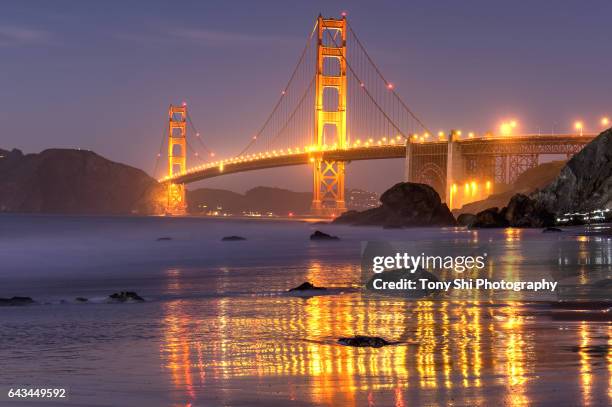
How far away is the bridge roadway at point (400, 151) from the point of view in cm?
6712

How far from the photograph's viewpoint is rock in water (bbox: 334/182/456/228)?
177 feet

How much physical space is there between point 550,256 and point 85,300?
12.2 m

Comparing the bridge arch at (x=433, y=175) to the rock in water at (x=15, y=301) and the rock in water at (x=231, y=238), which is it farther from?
the rock in water at (x=15, y=301)

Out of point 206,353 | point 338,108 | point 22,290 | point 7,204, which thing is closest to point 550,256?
point 22,290

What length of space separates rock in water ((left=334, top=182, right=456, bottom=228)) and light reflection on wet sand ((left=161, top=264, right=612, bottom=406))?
42.5 meters

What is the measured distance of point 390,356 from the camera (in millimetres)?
7836

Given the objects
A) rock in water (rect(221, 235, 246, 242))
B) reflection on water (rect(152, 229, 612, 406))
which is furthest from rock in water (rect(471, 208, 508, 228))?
reflection on water (rect(152, 229, 612, 406))

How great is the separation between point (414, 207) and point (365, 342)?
155ft

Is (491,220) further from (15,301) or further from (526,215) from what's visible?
(15,301)

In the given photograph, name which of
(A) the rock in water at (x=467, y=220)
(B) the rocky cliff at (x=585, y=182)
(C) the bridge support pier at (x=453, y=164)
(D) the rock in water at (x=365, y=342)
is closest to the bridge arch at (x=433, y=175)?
(C) the bridge support pier at (x=453, y=164)

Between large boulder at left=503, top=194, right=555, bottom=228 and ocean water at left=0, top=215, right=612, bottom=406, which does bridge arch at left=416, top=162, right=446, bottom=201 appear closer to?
large boulder at left=503, top=194, right=555, bottom=228

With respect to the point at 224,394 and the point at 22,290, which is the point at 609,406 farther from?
the point at 22,290

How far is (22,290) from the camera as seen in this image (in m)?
16.5

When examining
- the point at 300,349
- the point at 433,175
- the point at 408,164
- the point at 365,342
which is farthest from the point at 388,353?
the point at 433,175
